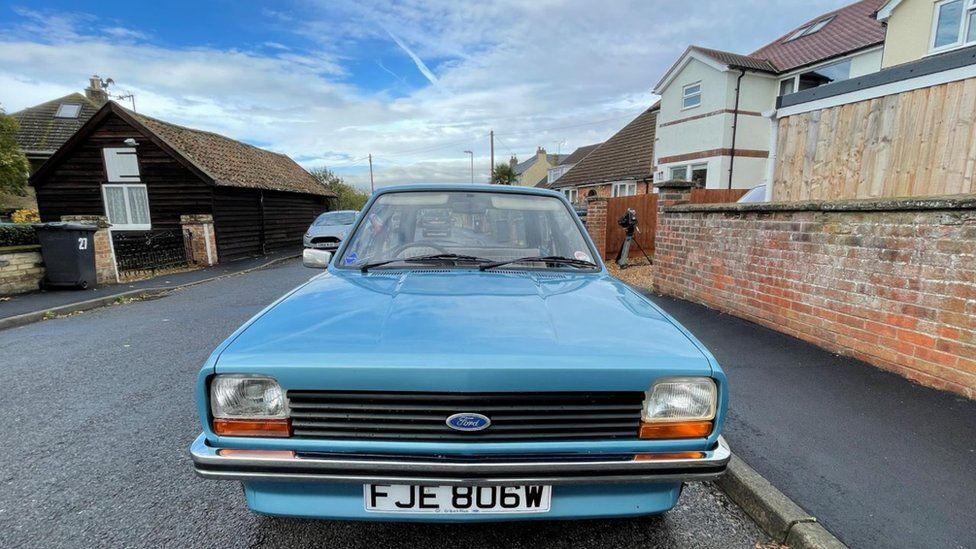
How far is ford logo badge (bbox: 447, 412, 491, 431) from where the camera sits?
1.48 m

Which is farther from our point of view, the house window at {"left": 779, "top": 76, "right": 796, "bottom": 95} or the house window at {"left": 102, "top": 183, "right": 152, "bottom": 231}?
the house window at {"left": 779, "top": 76, "right": 796, "bottom": 95}

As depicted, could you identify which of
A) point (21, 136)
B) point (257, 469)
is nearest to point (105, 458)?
point (257, 469)

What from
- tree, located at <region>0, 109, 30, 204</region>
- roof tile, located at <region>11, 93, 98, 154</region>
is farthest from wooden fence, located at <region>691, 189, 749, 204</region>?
roof tile, located at <region>11, 93, 98, 154</region>

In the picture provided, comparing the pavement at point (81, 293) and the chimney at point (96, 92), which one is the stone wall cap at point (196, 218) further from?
the chimney at point (96, 92)

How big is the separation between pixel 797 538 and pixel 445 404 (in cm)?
171

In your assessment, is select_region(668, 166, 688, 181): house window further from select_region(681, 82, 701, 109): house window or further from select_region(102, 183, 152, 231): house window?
select_region(102, 183, 152, 231): house window

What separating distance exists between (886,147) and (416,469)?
18.2ft

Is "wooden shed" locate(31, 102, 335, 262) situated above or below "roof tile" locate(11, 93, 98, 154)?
below

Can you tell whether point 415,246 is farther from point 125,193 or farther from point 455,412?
point 125,193

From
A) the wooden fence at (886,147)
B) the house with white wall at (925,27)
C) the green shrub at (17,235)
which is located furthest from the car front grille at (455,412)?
the house with white wall at (925,27)

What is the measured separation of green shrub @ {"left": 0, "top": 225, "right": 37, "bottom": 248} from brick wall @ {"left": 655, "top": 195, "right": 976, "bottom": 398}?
1147 centimetres

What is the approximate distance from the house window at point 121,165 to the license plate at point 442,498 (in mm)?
17279

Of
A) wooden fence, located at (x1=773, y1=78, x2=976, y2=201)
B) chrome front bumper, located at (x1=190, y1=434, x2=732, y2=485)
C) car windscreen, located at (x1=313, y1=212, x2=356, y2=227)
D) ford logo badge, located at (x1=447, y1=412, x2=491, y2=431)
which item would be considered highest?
wooden fence, located at (x1=773, y1=78, x2=976, y2=201)

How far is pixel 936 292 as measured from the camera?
3102mm
